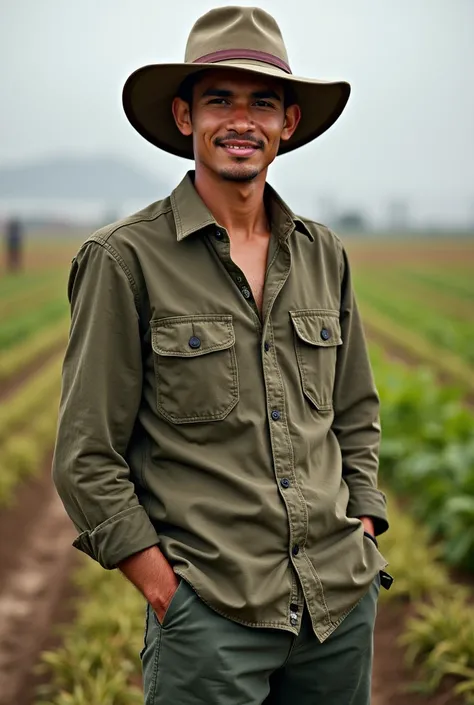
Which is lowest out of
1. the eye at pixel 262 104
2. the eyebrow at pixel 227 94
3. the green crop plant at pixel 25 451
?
the green crop plant at pixel 25 451

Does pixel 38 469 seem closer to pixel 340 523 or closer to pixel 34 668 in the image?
pixel 34 668

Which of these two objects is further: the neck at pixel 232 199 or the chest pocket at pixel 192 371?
the neck at pixel 232 199

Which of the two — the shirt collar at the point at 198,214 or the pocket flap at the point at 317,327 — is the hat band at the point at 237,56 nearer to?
A: the shirt collar at the point at 198,214

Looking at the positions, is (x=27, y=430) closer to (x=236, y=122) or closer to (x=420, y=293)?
(x=236, y=122)

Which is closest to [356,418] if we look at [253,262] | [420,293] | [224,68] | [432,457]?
[253,262]

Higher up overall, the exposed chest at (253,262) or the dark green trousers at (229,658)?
the exposed chest at (253,262)

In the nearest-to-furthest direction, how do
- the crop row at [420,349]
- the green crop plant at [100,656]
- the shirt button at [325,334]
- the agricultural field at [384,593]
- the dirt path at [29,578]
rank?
1. the shirt button at [325,334]
2. the green crop plant at [100,656]
3. the agricultural field at [384,593]
4. the dirt path at [29,578]
5. the crop row at [420,349]

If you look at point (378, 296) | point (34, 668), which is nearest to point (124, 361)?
point (34, 668)

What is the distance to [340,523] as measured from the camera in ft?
7.15

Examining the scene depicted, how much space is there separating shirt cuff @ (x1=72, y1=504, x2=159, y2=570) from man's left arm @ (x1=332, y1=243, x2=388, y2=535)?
0.62 meters

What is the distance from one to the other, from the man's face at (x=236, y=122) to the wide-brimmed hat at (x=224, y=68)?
0.04 meters

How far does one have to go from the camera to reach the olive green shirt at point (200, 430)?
6.57 ft

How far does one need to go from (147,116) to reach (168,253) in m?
0.48

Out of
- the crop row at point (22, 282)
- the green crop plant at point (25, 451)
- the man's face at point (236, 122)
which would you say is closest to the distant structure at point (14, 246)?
the crop row at point (22, 282)
